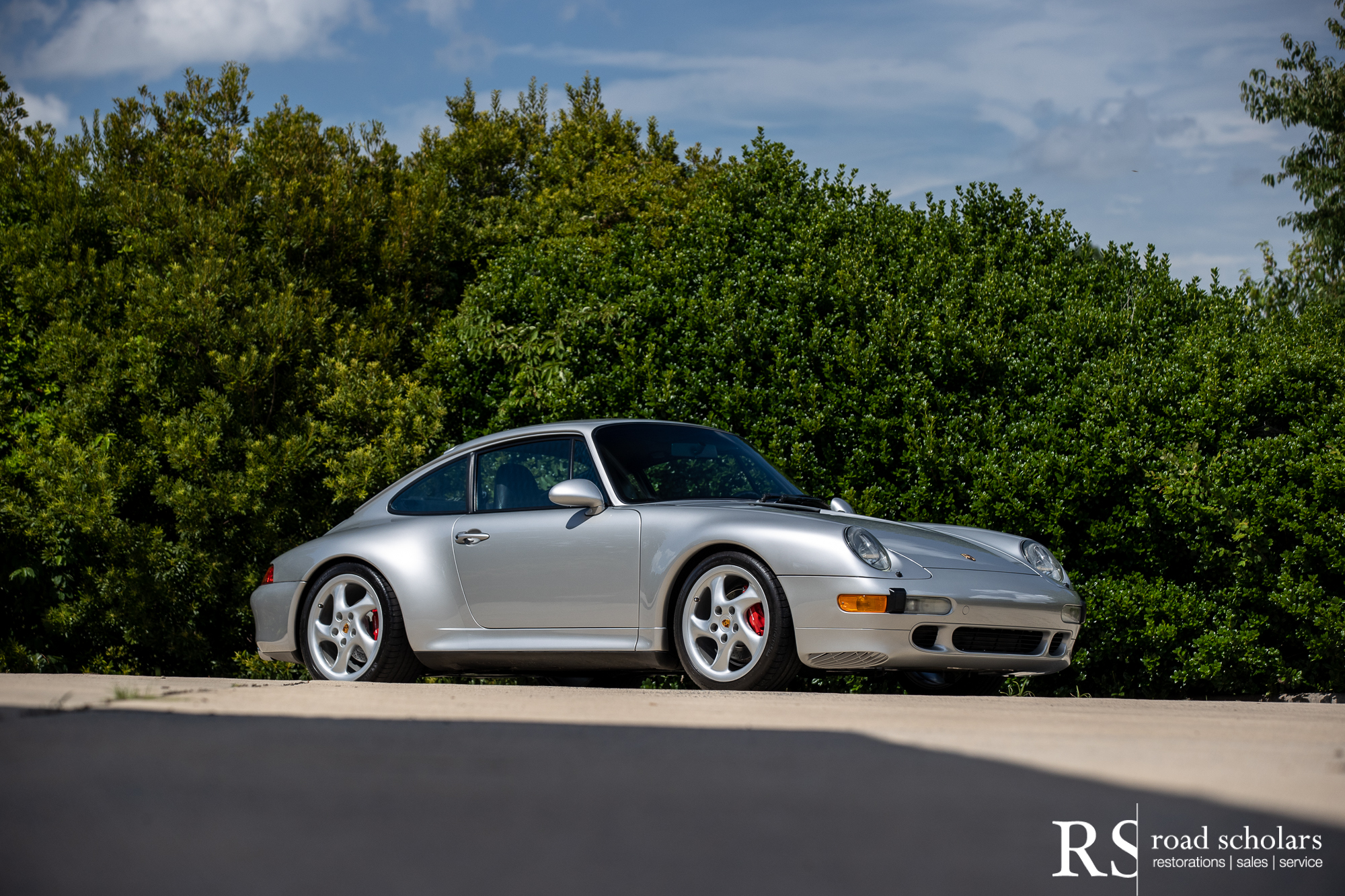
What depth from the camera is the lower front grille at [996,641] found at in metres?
5.61

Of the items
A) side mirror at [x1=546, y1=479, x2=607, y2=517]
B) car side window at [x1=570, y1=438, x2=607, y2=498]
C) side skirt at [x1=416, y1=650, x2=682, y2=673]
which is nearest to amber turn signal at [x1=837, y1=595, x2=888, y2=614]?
side skirt at [x1=416, y1=650, x2=682, y2=673]

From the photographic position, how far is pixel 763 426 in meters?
11.3

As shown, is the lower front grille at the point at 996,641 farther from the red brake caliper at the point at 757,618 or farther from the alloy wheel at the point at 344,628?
the alloy wheel at the point at 344,628

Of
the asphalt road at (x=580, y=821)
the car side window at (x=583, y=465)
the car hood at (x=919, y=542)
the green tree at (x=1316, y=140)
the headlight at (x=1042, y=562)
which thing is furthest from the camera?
the green tree at (x=1316, y=140)

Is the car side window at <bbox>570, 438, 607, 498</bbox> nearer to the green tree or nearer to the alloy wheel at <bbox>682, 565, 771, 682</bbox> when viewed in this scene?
the alloy wheel at <bbox>682, 565, 771, 682</bbox>

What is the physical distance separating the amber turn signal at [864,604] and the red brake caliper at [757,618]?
0.46 metres

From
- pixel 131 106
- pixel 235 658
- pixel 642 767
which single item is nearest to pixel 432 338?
pixel 235 658

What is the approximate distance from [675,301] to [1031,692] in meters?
5.34

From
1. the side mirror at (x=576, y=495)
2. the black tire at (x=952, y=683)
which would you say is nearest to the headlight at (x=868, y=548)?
the black tire at (x=952, y=683)

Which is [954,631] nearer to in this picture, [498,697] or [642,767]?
[498,697]

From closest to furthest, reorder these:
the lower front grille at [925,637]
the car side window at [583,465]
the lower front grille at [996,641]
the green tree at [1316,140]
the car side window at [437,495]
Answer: the lower front grille at [925,637]
the lower front grille at [996,641]
the car side window at [583,465]
the car side window at [437,495]
the green tree at [1316,140]

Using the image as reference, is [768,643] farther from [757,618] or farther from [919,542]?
[919,542]

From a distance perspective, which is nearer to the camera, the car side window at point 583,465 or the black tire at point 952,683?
the car side window at point 583,465

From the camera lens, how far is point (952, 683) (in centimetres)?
698
